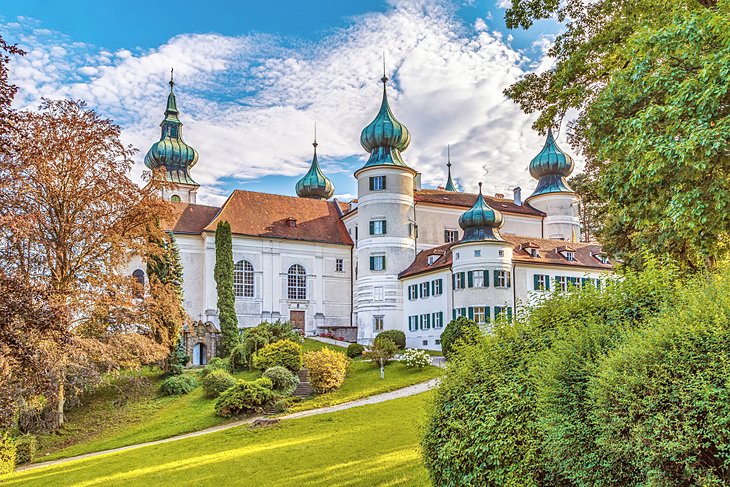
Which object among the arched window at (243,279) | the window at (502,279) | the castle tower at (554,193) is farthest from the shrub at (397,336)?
the castle tower at (554,193)

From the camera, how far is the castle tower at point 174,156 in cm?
6297

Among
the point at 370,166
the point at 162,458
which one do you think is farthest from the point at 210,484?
the point at 370,166

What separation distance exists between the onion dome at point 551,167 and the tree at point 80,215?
35214 millimetres

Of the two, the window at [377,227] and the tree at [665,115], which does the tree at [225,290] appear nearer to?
the window at [377,227]

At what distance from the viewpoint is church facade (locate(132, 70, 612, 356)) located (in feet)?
125

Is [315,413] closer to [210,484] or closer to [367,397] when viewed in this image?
[367,397]

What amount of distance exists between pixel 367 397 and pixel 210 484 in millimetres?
13248

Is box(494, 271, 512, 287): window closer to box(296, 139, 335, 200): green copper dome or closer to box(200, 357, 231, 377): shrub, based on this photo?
box(200, 357, 231, 377): shrub

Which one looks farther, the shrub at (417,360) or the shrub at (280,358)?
the shrub at (417,360)

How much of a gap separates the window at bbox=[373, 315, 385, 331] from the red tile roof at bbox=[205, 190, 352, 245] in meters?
8.70

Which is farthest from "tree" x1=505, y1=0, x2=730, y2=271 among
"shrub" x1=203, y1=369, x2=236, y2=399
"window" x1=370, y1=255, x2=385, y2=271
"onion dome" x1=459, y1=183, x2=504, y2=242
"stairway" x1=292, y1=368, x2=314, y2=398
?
"window" x1=370, y1=255, x2=385, y2=271

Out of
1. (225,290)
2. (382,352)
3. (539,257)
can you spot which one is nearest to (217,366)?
(225,290)

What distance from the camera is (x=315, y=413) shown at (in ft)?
75.9

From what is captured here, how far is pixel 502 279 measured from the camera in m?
37.4
